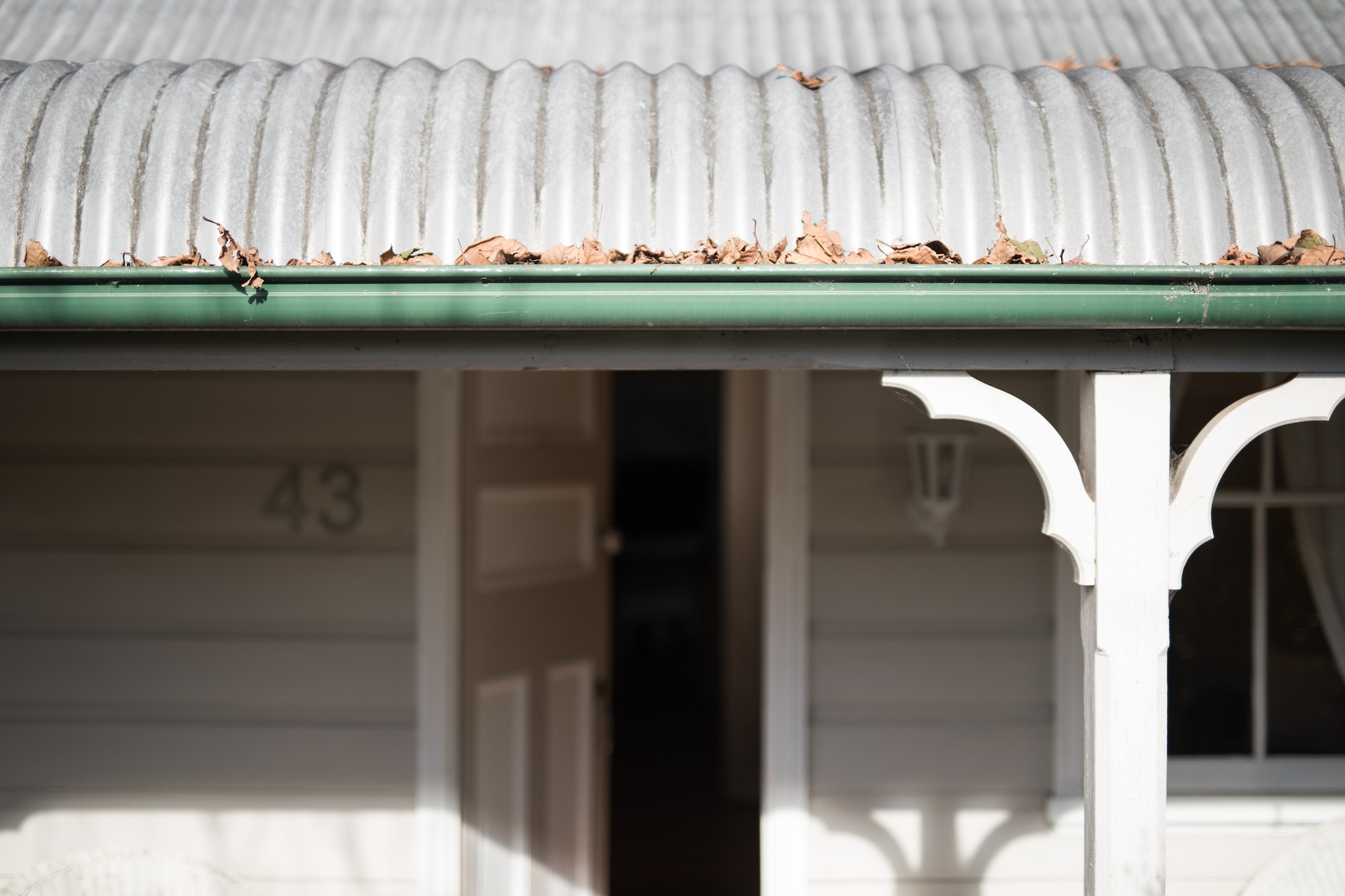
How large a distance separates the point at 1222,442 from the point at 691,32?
6.44 feet

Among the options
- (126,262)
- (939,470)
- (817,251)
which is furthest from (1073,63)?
(126,262)

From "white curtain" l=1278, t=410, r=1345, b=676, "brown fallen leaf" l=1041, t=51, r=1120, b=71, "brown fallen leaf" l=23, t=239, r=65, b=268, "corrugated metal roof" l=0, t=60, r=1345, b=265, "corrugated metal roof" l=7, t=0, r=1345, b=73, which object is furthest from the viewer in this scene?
"white curtain" l=1278, t=410, r=1345, b=676

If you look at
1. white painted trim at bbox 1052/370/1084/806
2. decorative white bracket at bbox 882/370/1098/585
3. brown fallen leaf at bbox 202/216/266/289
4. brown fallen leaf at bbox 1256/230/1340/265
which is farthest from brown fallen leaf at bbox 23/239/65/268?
white painted trim at bbox 1052/370/1084/806

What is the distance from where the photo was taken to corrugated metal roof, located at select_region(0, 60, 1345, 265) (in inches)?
83.0

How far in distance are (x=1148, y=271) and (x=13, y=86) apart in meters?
2.67

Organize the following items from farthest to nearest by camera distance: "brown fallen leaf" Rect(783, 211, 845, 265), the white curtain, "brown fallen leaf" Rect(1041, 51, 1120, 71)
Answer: the white curtain, "brown fallen leaf" Rect(1041, 51, 1120, 71), "brown fallen leaf" Rect(783, 211, 845, 265)

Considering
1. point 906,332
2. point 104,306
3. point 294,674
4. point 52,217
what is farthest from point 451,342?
point 294,674

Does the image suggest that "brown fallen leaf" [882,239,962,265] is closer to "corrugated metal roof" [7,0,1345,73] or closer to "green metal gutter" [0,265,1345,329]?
"green metal gutter" [0,265,1345,329]

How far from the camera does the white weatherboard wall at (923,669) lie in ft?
9.69

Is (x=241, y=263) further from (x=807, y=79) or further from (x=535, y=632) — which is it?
(x=535, y=632)

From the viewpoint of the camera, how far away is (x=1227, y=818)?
2902 millimetres

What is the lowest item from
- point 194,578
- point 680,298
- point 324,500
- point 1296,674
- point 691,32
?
point 1296,674

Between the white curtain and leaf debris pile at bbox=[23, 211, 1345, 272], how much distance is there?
1219mm

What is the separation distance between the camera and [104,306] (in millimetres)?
1776
